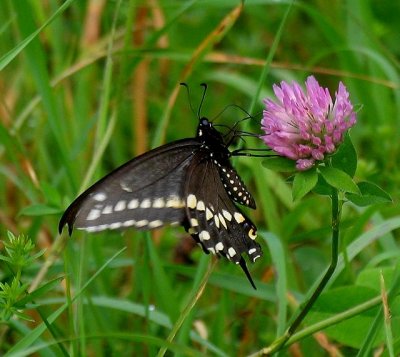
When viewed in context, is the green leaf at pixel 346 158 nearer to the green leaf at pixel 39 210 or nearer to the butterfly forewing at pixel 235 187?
the butterfly forewing at pixel 235 187

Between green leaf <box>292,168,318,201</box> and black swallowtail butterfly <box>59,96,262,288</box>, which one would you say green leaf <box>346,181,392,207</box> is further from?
black swallowtail butterfly <box>59,96,262,288</box>

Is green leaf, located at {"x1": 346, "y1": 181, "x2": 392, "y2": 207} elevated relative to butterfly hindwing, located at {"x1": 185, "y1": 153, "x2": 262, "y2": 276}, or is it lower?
lower

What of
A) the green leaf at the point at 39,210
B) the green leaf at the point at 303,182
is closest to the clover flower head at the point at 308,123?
the green leaf at the point at 303,182

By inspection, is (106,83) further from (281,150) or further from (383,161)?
(383,161)

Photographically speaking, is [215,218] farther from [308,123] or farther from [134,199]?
[308,123]

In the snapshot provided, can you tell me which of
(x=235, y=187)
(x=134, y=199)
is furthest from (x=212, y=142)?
(x=134, y=199)

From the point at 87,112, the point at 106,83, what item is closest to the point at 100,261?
the point at 106,83

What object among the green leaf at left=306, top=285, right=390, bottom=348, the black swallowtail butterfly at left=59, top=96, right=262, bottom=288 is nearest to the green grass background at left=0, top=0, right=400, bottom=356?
the green leaf at left=306, top=285, right=390, bottom=348
